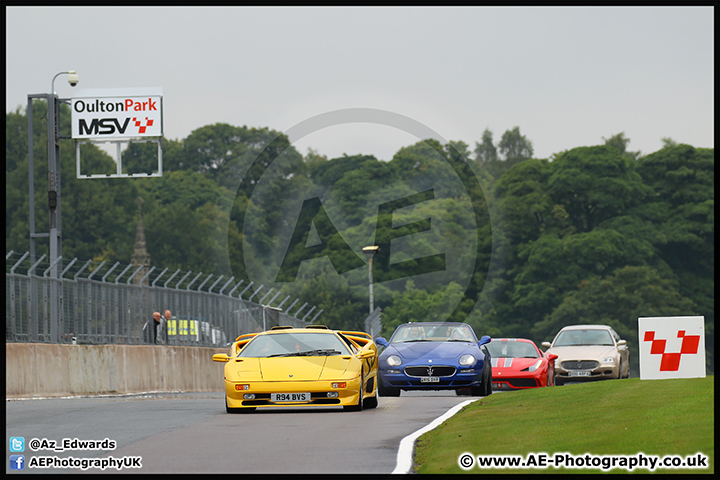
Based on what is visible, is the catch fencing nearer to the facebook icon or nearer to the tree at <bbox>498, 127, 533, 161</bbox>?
the facebook icon

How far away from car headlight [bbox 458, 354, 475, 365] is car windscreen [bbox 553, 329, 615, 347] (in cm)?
749

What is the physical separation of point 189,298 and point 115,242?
214 feet

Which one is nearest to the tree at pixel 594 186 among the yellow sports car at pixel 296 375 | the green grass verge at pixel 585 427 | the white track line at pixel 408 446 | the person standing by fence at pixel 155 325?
the person standing by fence at pixel 155 325

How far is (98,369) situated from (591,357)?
10564 mm

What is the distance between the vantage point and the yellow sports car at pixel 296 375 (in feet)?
57.9

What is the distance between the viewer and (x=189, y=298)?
3319 cm

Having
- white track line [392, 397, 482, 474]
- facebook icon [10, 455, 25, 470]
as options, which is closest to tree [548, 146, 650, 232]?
white track line [392, 397, 482, 474]

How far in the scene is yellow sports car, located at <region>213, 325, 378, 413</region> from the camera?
57.9 feet

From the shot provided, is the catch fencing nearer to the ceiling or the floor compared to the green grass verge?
nearer to the ceiling

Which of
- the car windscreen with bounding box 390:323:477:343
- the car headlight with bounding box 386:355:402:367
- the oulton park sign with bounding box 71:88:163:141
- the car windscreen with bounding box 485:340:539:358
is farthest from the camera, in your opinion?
the oulton park sign with bounding box 71:88:163:141

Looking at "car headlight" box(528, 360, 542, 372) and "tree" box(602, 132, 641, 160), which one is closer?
"car headlight" box(528, 360, 542, 372)

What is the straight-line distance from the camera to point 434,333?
23.3m

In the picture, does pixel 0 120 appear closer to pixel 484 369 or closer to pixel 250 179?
A: pixel 484 369

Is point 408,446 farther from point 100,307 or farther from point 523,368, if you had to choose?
point 100,307
